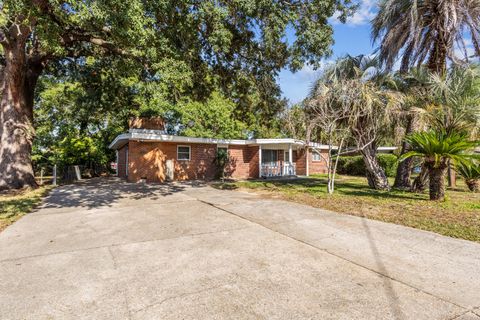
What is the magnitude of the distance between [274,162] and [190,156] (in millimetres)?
6788

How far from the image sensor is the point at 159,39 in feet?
24.6

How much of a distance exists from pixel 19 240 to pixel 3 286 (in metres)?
2.04

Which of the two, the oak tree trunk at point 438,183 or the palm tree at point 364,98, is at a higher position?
the palm tree at point 364,98

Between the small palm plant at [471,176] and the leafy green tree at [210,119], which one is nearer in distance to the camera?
the small palm plant at [471,176]

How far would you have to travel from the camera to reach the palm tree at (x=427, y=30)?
9.73 metres

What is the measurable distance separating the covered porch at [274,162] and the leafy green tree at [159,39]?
7.47 m

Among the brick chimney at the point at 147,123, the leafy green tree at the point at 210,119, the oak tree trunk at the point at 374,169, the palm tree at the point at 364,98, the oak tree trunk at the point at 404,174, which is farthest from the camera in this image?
the leafy green tree at the point at 210,119

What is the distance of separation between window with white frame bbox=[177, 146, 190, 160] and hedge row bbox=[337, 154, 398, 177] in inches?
537

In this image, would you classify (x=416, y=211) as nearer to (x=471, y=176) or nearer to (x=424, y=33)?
(x=471, y=176)

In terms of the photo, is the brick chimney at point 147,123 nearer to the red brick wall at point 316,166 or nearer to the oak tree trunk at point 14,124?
the oak tree trunk at point 14,124

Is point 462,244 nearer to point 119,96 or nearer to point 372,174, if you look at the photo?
point 372,174

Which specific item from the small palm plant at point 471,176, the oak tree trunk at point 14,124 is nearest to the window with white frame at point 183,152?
the oak tree trunk at point 14,124

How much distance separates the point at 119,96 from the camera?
14469 millimetres

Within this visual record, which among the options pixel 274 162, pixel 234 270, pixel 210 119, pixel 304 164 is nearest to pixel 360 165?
pixel 304 164
